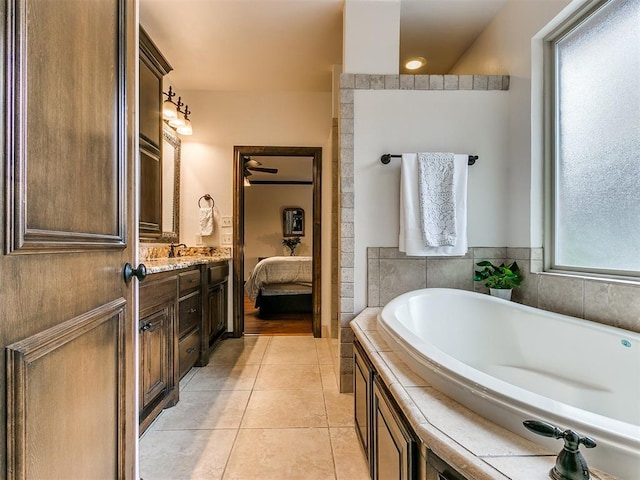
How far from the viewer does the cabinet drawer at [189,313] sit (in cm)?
227

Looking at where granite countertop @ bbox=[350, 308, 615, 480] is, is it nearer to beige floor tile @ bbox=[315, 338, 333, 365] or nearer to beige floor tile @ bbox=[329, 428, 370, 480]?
beige floor tile @ bbox=[329, 428, 370, 480]

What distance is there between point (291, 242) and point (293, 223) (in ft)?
1.32

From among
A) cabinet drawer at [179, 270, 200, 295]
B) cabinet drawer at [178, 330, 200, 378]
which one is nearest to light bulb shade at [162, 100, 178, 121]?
cabinet drawer at [179, 270, 200, 295]

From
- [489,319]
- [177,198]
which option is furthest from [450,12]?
[177,198]

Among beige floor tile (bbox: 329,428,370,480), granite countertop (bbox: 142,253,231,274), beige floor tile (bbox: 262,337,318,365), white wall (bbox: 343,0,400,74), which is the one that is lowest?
beige floor tile (bbox: 262,337,318,365)

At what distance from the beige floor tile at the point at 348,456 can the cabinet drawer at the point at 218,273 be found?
1.63 m

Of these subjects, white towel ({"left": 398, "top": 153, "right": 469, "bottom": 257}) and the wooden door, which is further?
white towel ({"left": 398, "top": 153, "right": 469, "bottom": 257})

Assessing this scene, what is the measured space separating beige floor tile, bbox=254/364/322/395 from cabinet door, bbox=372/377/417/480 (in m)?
1.05

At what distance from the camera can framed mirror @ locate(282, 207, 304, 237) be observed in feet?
23.2

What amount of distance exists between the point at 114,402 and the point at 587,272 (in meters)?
2.11

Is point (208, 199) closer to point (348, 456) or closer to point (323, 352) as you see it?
point (323, 352)

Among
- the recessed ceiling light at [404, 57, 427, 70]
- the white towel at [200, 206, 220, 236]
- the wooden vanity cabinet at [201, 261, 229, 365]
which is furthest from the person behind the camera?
the white towel at [200, 206, 220, 236]

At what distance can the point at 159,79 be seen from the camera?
8.50ft

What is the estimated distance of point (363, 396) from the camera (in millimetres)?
1492
